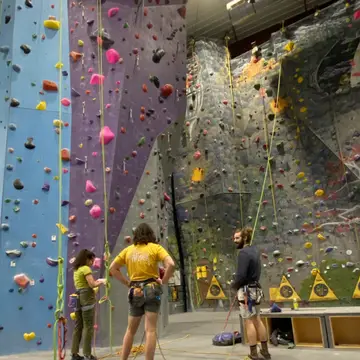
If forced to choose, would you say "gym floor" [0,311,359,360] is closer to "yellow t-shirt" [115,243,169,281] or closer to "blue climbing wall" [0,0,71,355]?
"blue climbing wall" [0,0,71,355]

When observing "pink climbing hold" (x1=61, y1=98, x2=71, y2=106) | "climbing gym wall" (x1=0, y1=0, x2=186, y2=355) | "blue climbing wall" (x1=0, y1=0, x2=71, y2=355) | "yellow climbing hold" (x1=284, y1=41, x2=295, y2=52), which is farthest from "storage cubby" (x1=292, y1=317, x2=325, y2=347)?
"yellow climbing hold" (x1=284, y1=41, x2=295, y2=52)

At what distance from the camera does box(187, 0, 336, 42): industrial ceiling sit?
6801 millimetres

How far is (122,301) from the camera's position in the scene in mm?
3727

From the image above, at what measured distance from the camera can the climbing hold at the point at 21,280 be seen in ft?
11.7

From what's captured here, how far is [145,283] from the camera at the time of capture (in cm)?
220

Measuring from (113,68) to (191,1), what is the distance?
3.52 meters

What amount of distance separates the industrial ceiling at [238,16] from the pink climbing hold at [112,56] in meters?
3.29

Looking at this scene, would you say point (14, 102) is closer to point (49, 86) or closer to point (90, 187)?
point (49, 86)

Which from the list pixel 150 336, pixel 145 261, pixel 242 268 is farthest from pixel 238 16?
pixel 150 336

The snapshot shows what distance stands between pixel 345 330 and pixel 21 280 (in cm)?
285

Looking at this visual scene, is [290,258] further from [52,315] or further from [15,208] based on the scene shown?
[15,208]

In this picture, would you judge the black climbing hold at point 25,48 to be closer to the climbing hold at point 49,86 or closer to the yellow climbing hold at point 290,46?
the climbing hold at point 49,86

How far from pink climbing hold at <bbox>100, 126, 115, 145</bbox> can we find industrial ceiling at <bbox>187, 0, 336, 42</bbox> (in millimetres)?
3959

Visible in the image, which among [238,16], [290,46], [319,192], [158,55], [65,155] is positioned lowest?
[319,192]
